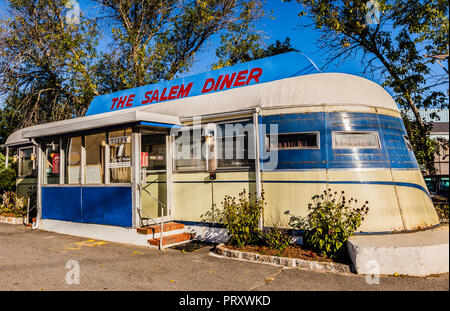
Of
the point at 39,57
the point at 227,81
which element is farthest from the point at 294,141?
the point at 39,57

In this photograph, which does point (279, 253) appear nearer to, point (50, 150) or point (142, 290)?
point (142, 290)

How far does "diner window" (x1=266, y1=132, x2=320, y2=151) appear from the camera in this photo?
6.35 m

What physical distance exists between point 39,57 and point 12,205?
27.6 feet

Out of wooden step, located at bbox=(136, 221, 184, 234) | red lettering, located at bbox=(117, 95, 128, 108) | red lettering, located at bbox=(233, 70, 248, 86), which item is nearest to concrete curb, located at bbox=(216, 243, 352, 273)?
wooden step, located at bbox=(136, 221, 184, 234)

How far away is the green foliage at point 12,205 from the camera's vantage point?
11.6 metres

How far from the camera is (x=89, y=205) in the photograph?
855cm

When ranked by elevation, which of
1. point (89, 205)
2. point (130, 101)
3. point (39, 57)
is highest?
point (39, 57)

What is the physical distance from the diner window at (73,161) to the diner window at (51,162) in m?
0.35

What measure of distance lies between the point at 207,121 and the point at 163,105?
1873mm

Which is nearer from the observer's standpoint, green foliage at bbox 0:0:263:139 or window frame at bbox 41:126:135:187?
window frame at bbox 41:126:135:187

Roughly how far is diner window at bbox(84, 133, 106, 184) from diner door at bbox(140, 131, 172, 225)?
1012mm

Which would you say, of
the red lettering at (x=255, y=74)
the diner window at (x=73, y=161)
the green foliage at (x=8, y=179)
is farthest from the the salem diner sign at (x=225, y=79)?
the green foliage at (x=8, y=179)

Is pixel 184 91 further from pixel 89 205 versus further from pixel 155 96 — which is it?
pixel 89 205

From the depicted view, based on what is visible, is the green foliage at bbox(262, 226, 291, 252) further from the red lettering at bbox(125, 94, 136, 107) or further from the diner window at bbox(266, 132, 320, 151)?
the red lettering at bbox(125, 94, 136, 107)
